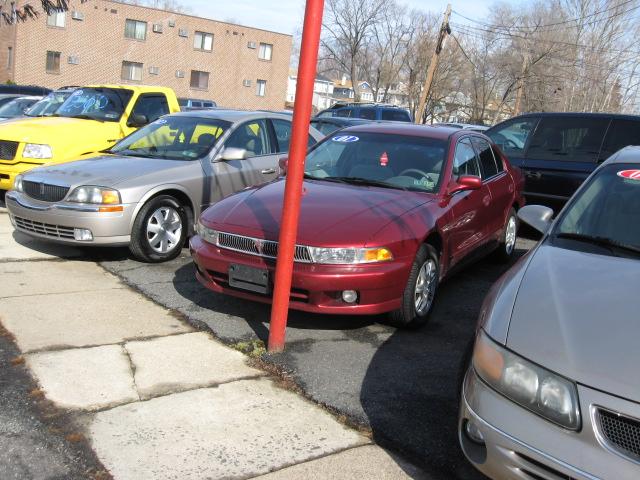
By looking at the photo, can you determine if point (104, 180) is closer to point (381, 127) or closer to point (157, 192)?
point (157, 192)

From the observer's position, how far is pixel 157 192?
6.50 meters

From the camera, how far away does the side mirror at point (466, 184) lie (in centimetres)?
535

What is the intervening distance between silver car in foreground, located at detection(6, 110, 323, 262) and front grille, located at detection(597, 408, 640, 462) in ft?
16.3

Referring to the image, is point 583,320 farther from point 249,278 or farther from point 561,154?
point 561,154

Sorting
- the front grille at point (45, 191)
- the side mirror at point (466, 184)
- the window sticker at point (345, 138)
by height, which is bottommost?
the front grille at point (45, 191)

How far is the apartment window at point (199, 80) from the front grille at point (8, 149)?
3865 cm

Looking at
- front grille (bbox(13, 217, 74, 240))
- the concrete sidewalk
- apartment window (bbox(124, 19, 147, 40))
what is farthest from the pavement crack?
apartment window (bbox(124, 19, 147, 40))

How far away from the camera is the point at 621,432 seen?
2279 millimetres

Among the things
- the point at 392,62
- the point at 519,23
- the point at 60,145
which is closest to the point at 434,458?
the point at 60,145

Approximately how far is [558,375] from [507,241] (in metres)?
5.04

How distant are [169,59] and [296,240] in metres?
42.8

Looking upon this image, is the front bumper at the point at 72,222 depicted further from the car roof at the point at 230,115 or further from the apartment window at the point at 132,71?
the apartment window at the point at 132,71

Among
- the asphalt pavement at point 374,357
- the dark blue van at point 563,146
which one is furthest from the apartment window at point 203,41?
the asphalt pavement at point 374,357

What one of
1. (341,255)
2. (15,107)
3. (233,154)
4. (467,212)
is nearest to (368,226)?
(341,255)
